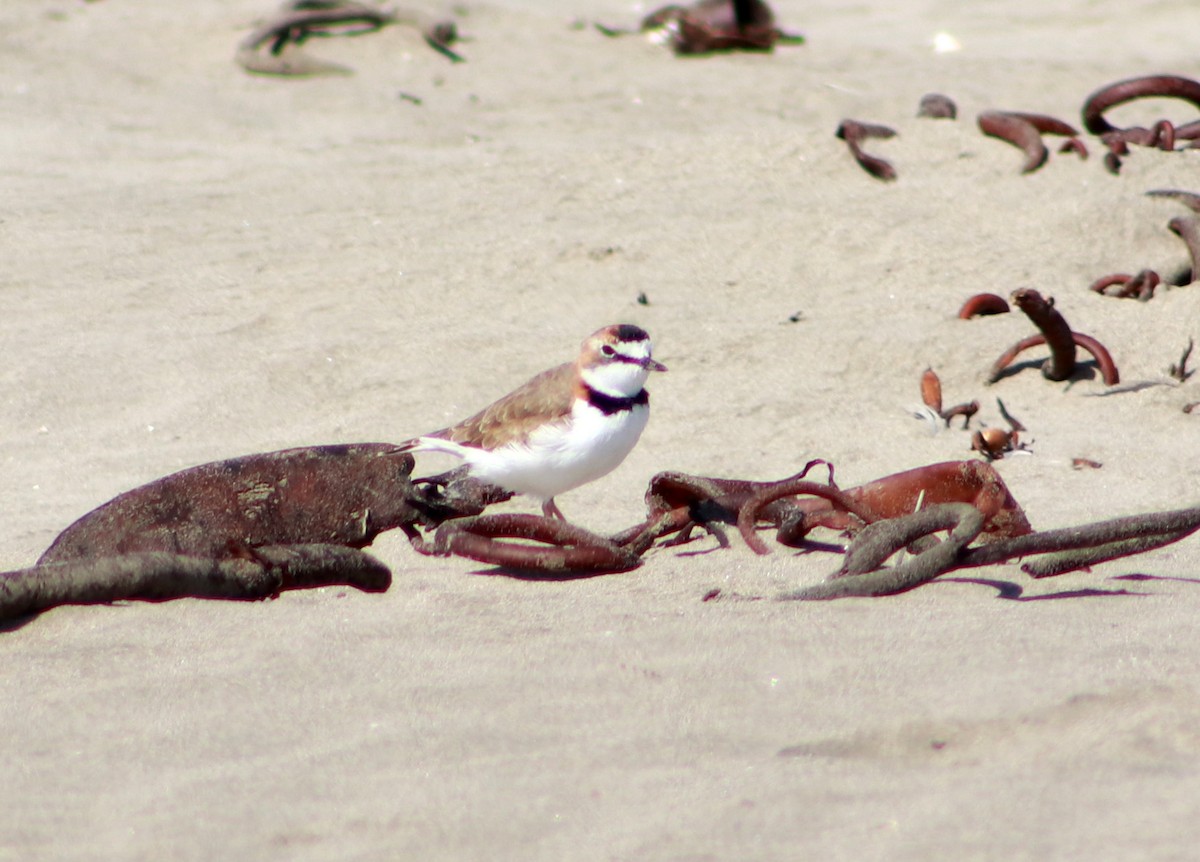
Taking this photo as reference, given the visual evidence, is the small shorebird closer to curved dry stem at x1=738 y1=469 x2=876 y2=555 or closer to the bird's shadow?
curved dry stem at x1=738 y1=469 x2=876 y2=555

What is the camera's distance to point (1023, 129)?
7.62 meters

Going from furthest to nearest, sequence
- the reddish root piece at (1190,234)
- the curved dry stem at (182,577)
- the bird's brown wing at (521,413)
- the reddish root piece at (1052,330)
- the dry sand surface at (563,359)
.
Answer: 1. the reddish root piece at (1190,234)
2. the reddish root piece at (1052,330)
3. the bird's brown wing at (521,413)
4. the curved dry stem at (182,577)
5. the dry sand surface at (563,359)

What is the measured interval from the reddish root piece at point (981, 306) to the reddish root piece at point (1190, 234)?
94 cm

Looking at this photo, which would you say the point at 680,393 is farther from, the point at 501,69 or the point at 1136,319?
the point at 501,69

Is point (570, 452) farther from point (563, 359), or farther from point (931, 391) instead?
point (931, 391)

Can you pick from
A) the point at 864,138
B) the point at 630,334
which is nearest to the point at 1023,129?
the point at 864,138

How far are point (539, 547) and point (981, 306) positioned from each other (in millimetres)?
2981

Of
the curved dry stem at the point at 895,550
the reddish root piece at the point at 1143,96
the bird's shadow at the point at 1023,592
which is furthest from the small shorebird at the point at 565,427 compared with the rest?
the reddish root piece at the point at 1143,96

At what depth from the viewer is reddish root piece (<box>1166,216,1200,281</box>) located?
6367 mm

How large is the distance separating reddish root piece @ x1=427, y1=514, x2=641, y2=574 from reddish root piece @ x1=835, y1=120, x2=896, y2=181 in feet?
13.2

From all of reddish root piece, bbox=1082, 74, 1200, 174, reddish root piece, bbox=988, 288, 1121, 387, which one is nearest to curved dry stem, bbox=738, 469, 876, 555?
reddish root piece, bbox=988, 288, 1121, 387

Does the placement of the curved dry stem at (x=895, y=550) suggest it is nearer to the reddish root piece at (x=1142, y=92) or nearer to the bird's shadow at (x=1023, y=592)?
the bird's shadow at (x=1023, y=592)

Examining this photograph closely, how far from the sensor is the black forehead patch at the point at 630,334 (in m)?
5.28

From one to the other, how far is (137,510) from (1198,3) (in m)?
11.8
